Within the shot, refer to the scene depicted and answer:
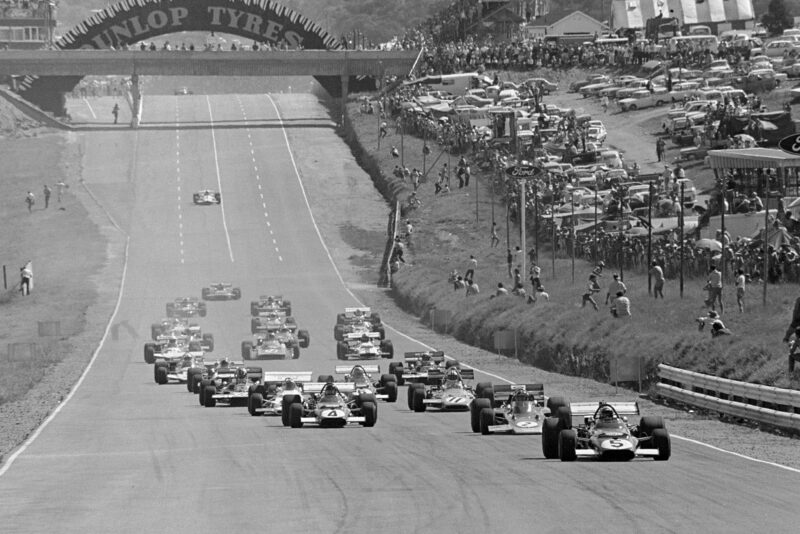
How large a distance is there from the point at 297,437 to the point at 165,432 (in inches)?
151

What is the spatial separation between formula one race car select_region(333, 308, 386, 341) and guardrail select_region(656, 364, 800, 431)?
20051 mm

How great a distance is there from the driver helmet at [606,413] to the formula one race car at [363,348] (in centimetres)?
2632

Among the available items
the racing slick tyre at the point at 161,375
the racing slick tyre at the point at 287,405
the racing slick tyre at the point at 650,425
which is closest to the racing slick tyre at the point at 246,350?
the racing slick tyre at the point at 161,375

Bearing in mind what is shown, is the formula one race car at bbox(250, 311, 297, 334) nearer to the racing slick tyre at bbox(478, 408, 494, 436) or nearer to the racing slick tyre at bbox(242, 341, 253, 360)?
the racing slick tyre at bbox(242, 341, 253, 360)

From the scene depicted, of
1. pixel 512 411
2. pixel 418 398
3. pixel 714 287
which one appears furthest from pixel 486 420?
pixel 714 287

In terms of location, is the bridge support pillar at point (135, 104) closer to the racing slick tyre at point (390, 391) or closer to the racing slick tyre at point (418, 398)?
the racing slick tyre at point (390, 391)

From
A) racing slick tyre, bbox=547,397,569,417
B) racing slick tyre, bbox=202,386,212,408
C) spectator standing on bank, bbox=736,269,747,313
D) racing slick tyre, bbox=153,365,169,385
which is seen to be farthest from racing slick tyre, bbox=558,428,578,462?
racing slick tyre, bbox=153,365,169,385

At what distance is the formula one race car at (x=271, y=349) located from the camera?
59928 millimetres

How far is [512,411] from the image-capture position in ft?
122

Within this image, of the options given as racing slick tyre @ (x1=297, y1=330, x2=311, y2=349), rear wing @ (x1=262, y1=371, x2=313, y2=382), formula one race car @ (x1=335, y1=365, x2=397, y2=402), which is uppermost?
rear wing @ (x1=262, y1=371, x2=313, y2=382)

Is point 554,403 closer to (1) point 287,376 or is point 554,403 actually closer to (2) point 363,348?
(1) point 287,376

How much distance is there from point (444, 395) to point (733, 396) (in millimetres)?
7382

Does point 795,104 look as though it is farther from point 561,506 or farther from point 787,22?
point 561,506

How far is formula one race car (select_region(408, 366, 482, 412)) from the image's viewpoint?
138 feet
